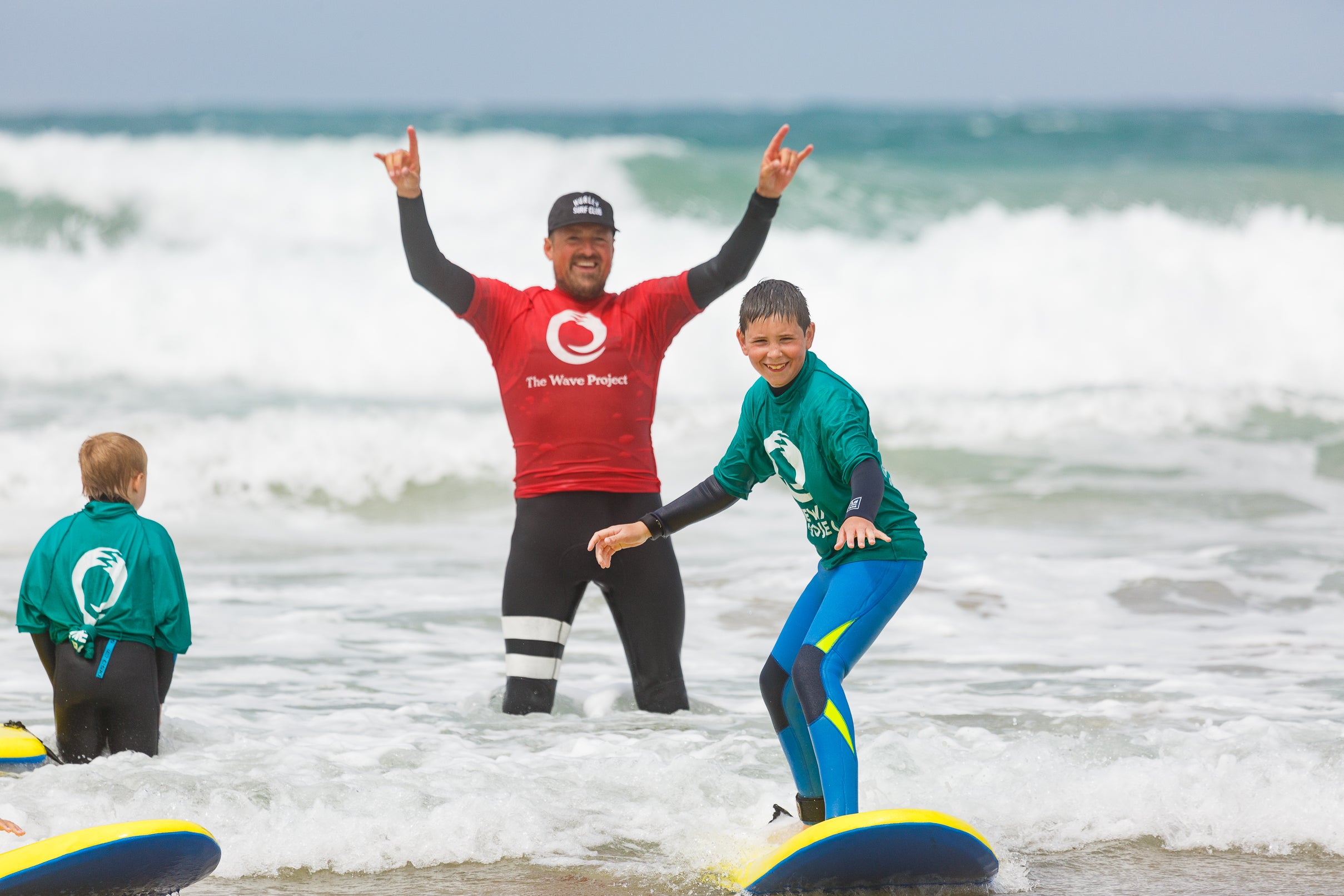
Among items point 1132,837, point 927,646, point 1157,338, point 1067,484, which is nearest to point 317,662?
point 927,646

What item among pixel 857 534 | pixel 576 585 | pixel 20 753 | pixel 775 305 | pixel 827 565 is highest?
pixel 775 305

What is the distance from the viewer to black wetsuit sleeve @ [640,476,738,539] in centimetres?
402

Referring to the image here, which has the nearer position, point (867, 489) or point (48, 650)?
point (867, 489)

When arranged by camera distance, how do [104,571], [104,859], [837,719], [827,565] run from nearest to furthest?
[104,859]
[837,719]
[827,565]
[104,571]

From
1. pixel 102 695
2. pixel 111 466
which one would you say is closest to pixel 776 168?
pixel 111 466

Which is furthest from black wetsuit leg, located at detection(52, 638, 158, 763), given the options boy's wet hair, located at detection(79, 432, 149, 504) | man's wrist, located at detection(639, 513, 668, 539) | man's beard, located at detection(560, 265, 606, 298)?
man's beard, located at detection(560, 265, 606, 298)

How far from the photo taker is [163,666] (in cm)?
452

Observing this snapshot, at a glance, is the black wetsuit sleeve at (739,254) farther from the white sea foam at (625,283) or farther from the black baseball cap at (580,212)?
the white sea foam at (625,283)

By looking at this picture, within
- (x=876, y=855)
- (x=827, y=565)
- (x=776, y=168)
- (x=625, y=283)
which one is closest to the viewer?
(x=876, y=855)

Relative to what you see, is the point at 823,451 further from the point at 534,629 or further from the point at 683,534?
the point at 683,534

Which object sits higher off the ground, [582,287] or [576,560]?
[582,287]

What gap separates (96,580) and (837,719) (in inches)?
94.6

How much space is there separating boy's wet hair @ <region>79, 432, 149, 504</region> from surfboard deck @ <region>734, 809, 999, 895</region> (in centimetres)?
235

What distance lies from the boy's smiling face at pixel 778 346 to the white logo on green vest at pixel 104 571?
84.0 inches
